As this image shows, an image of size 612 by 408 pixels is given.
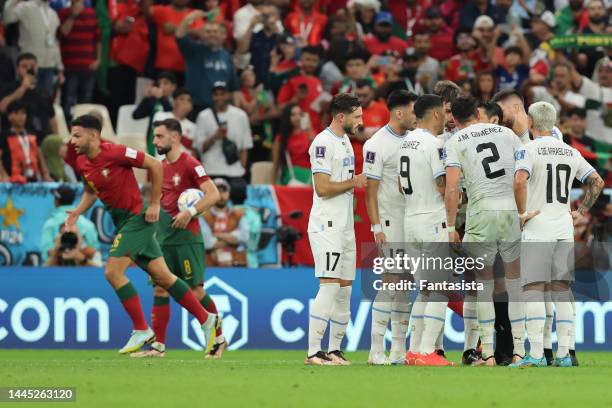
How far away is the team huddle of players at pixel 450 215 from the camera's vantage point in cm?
1357

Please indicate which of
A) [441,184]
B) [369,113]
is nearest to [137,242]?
[441,184]

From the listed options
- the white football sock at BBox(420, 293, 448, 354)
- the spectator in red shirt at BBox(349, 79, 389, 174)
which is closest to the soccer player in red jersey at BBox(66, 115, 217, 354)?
the white football sock at BBox(420, 293, 448, 354)

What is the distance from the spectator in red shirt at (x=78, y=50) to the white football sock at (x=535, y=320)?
1146 centimetres

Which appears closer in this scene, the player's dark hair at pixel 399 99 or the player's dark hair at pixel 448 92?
the player's dark hair at pixel 399 99

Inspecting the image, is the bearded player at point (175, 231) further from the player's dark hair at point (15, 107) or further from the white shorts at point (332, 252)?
the player's dark hair at point (15, 107)

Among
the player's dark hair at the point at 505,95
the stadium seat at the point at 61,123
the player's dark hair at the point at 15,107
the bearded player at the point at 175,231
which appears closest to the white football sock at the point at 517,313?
the player's dark hair at the point at 505,95

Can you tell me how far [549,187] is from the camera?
13562 millimetres

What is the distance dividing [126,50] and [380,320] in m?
→ 10.6

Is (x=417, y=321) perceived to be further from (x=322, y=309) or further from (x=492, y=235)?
(x=492, y=235)

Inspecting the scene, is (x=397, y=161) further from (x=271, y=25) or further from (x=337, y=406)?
(x=271, y=25)

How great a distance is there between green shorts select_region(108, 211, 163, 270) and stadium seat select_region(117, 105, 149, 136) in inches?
267

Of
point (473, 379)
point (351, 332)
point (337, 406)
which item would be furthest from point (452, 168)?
point (351, 332)

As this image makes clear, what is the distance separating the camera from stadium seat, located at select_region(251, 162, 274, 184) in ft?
72.2

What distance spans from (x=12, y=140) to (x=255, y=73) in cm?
502
